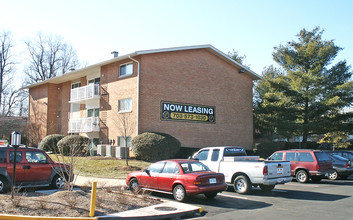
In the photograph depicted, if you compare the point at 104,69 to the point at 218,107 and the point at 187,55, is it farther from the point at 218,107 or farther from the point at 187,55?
the point at 218,107

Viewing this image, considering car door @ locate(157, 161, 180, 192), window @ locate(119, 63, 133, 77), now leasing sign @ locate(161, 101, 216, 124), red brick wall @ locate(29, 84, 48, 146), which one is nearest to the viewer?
car door @ locate(157, 161, 180, 192)

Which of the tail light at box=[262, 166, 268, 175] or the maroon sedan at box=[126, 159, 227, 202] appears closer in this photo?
the maroon sedan at box=[126, 159, 227, 202]

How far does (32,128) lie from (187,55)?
20.5 m

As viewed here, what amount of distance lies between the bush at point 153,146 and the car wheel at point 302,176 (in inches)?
359

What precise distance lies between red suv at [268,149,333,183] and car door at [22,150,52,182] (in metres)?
11.5

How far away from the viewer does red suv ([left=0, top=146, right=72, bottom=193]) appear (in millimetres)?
11398

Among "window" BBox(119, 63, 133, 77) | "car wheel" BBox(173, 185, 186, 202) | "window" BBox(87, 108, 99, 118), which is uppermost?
"window" BBox(119, 63, 133, 77)

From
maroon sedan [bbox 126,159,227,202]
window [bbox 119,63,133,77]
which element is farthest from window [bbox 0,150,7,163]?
window [bbox 119,63,133,77]

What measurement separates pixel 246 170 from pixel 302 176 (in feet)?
18.3

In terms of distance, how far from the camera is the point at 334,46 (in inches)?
1224

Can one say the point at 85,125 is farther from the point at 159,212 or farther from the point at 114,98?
the point at 159,212

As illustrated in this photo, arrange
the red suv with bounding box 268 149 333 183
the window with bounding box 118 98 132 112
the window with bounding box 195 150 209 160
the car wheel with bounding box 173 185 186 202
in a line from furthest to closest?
1. the window with bounding box 118 98 132 112
2. the red suv with bounding box 268 149 333 183
3. the window with bounding box 195 150 209 160
4. the car wheel with bounding box 173 185 186 202

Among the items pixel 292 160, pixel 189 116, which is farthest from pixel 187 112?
pixel 292 160

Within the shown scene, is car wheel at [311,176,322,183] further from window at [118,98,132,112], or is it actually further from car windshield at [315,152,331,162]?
window at [118,98,132,112]
